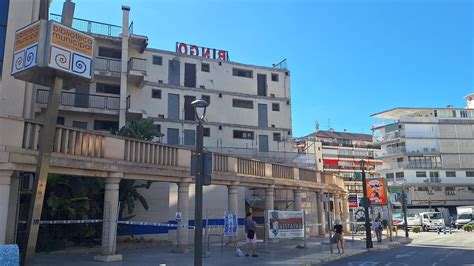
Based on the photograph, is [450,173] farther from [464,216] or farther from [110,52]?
[110,52]

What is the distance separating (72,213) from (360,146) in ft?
294

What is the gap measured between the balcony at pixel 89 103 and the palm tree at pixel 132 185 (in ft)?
22.3

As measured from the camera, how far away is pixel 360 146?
331ft

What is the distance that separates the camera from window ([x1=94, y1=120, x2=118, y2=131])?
32219 millimetres

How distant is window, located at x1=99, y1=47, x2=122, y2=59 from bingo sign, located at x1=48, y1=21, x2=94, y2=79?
22572mm

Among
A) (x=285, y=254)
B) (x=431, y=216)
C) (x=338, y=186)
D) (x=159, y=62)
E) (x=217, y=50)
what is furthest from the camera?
(x=431, y=216)

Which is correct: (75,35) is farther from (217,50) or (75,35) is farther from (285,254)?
(217,50)

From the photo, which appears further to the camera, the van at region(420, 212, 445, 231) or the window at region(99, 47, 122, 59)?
the van at region(420, 212, 445, 231)

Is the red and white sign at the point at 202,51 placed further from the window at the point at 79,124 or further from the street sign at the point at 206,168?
the street sign at the point at 206,168

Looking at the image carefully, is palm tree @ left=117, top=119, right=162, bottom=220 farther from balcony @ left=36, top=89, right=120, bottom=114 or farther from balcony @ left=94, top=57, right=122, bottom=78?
→ balcony @ left=94, top=57, right=122, bottom=78

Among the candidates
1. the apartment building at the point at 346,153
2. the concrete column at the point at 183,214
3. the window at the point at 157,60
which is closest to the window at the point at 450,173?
the apartment building at the point at 346,153

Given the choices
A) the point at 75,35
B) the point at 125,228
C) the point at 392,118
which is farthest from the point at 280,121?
the point at 392,118

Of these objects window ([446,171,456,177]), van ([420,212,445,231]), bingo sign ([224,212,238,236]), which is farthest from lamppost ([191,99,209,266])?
window ([446,171,456,177])

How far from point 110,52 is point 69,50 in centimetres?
2342
